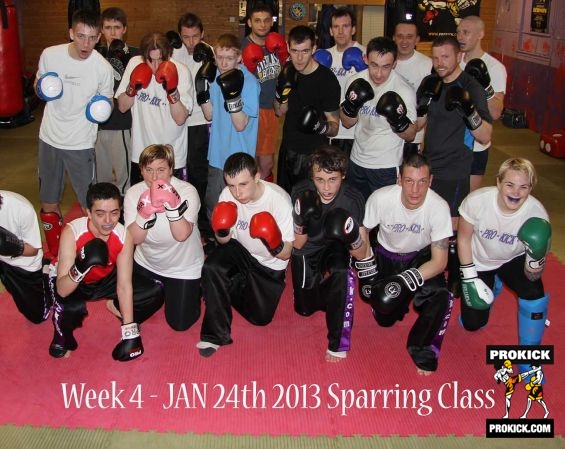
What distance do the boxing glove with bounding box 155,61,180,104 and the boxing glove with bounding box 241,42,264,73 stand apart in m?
0.55

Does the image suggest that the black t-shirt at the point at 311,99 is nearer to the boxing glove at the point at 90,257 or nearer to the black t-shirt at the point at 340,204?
the black t-shirt at the point at 340,204

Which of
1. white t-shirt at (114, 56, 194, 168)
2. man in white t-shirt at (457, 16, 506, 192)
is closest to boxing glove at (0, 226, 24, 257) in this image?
white t-shirt at (114, 56, 194, 168)

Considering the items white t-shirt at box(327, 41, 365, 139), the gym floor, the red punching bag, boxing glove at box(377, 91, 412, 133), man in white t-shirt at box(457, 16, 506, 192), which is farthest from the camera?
the red punching bag

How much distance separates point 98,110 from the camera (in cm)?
380

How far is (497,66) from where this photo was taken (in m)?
4.29

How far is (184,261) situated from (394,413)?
4.48ft

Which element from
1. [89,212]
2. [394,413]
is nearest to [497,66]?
[394,413]

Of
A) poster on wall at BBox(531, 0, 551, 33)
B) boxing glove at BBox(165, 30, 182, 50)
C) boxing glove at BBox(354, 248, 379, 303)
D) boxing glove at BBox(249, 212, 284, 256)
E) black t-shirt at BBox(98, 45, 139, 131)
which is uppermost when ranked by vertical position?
poster on wall at BBox(531, 0, 551, 33)

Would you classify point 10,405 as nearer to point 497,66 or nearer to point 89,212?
point 89,212

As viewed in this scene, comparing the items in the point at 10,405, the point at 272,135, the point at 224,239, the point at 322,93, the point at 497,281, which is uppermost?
the point at 322,93

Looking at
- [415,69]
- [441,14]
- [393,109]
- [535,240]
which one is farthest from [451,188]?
[441,14]

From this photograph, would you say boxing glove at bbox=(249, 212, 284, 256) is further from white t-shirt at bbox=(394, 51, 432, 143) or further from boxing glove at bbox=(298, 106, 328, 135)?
white t-shirt at bbox=(394, 51, 432, 143)

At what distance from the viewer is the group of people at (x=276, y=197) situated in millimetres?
3006

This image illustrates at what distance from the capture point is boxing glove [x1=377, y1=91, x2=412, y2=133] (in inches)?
A: 140
